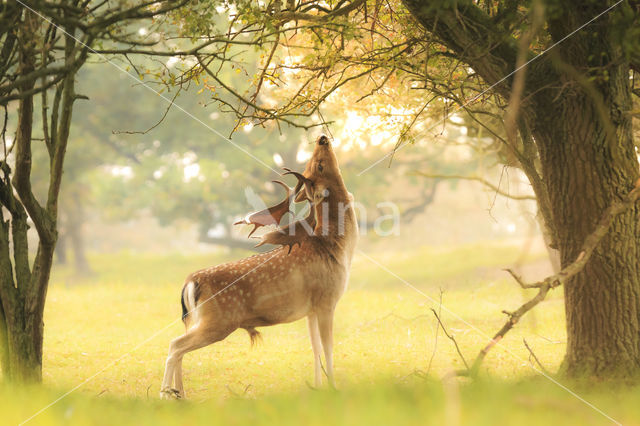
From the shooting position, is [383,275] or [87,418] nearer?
[87,418]

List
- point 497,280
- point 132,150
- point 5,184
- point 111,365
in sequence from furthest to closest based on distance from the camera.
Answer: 1. point 132,150
2. point 497,280
3. point 111,365
4. point 5,184

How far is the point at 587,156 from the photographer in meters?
5.82

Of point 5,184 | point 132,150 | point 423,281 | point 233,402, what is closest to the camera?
point 233,402

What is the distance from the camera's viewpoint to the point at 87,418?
3.85m

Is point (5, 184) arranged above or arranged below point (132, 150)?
below

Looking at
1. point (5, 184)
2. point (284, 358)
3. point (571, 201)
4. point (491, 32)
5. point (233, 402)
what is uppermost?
point (491, 32)

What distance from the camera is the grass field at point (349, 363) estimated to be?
140 inches

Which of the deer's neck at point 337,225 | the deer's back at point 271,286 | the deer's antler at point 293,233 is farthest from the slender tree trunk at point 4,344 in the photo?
the deer's neck at point 337,225

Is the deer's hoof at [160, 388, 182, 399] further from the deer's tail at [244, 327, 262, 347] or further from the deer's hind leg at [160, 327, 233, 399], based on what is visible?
the deer's tail at [244, 327, 262, 347]

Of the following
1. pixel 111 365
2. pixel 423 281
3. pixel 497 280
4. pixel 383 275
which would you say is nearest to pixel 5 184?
pixel 111 365

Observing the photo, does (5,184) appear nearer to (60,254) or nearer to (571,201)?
(571,201)

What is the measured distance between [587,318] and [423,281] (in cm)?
1642

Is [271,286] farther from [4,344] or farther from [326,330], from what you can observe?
[4,344]

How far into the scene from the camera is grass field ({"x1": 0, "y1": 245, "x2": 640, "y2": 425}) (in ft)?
11.6
